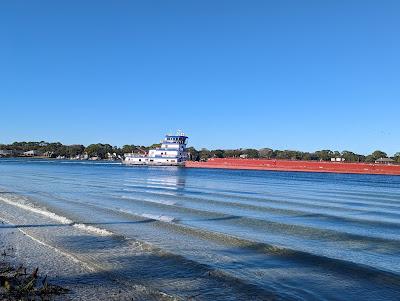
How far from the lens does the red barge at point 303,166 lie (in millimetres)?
81688

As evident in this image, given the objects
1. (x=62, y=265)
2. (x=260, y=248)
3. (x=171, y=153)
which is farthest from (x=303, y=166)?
(x=62, y=265)

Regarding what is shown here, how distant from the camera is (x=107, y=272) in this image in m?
8.55

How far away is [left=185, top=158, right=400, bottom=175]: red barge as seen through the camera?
81.7 metres

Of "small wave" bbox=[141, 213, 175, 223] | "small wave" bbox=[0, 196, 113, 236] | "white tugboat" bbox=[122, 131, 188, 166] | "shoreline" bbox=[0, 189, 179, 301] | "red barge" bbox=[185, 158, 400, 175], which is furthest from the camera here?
"white tugboat" bbox=[122, 131, 188, 166]

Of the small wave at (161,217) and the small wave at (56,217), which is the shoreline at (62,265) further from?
the small wave at (161,217)

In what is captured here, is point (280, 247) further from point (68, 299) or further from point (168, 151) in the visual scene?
point (168, 151)

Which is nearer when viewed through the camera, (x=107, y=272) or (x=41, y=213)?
(x=107, y=272)

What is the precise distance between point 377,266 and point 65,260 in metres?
6.78

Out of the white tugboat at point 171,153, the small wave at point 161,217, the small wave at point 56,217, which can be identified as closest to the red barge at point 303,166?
the white tugboat at point 171,153

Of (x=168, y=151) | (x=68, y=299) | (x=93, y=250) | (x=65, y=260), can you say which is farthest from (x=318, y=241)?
(x=168, y=151)

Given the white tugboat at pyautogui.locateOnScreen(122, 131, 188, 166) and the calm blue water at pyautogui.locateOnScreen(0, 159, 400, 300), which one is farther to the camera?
the white tugboat at pyautogui.locateOnScreen(122, 131, 188, 166)

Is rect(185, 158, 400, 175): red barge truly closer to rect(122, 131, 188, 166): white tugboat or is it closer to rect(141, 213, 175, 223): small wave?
rect(122, 131, 188, 166): white tugboat

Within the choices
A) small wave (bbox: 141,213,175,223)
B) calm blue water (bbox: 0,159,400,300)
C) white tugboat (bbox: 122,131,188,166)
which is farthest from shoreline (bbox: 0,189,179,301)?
white tugboat (bbox: 122,131,188,166)

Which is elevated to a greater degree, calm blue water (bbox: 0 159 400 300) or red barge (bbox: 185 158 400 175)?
red barge (bbox: 185 158 400 175)
